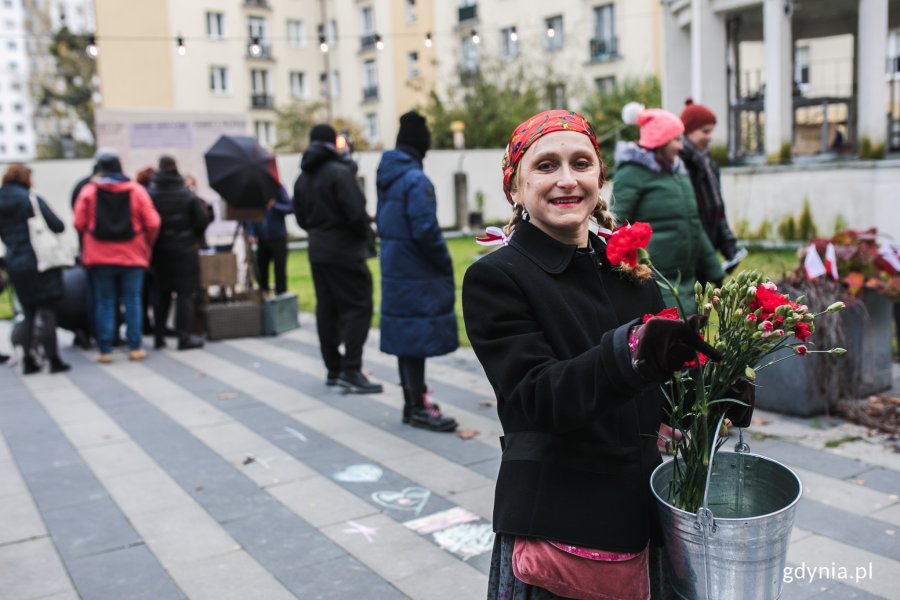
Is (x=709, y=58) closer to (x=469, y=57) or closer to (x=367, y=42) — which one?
(x=469, y=57)

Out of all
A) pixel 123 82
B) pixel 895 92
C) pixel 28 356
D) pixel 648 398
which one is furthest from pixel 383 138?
pixel 648 398

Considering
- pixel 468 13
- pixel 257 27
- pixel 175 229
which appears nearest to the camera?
pixel 175 229

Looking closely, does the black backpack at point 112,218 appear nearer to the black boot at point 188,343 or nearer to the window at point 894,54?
the black boot at point 188,343

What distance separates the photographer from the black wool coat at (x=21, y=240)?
7922mm

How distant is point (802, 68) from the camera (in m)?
22.3

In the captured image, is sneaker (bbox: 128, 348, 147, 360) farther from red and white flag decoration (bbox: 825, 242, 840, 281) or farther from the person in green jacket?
red and white flag decoration (bbox: 825, 242, 840, 281)

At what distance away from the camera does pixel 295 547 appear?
4074mm

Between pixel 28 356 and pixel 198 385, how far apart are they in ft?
6.37

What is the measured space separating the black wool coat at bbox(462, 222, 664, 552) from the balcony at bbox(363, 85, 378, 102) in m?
45.9

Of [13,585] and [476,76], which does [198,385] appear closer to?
[13,585]

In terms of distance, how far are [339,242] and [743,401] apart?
5.13 meters

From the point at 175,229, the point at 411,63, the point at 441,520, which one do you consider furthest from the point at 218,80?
the point at 441,520

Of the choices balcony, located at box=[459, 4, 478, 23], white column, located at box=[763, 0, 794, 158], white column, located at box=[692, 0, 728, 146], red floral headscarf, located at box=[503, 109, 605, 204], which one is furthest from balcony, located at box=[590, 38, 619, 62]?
red floral headscarf, located at box=[503, 109, 605, 204]

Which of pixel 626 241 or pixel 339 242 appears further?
pixel 339 242
